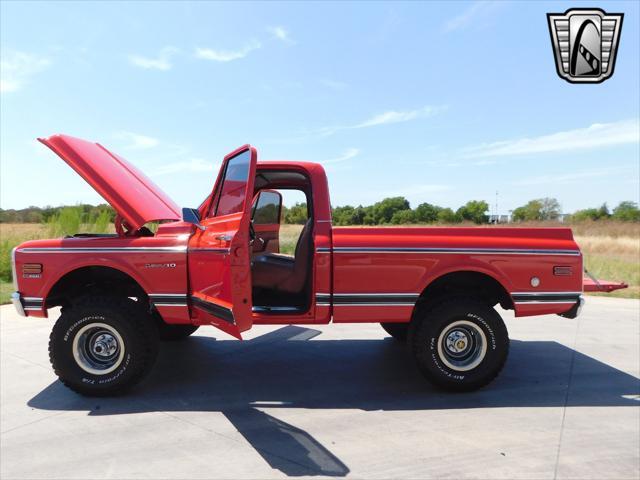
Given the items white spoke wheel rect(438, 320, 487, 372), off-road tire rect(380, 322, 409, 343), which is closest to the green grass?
off-road tire rect(380, 322, 409, 343)

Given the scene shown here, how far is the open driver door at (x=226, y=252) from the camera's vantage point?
129 inches

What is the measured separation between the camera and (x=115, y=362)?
3850 millimetres

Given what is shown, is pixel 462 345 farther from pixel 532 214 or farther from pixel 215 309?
pixel 532 214

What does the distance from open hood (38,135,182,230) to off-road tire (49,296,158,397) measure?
2.62 feet

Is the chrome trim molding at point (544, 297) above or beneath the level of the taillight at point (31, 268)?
beneath

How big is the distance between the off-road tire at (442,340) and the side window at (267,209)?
2.24m

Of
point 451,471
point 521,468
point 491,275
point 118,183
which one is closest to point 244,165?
point 118,183

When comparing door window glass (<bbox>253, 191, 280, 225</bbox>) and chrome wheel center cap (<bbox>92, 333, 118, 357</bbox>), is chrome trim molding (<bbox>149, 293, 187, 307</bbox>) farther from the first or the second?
door window glass (<bbox>253, 191, 280, 225</bbox>)

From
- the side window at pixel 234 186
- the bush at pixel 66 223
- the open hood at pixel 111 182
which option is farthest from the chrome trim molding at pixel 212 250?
the bush at pixel 66 223

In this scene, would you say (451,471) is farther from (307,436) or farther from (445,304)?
(445,304)

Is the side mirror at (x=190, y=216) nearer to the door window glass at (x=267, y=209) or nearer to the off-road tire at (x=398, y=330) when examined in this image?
the door window glass at (x=267, y=209)

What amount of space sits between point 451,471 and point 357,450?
59 cm

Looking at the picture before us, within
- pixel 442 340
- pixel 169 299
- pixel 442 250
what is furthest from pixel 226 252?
pixel 442 340

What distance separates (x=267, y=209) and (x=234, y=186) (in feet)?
4.93
